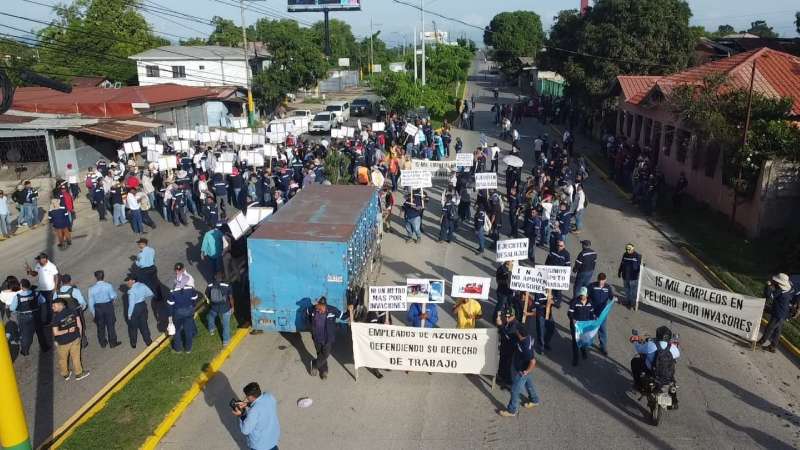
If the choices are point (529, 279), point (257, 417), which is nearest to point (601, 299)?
point (529, 279)

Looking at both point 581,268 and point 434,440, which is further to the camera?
point 581,268

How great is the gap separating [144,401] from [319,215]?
481cm

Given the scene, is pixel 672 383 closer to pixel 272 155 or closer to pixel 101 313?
pixel 101 313

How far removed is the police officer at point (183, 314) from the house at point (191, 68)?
148ft

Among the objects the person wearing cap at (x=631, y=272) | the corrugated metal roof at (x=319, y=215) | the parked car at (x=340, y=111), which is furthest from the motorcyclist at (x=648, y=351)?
the parked car at (x=340, y=111)

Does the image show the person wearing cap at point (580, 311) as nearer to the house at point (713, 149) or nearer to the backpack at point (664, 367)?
the backpack at point (664, 367)

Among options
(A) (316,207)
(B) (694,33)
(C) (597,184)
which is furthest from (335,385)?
(B) (694,33)

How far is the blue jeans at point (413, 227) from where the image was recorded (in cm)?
1784

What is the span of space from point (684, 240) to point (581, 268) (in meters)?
7.00

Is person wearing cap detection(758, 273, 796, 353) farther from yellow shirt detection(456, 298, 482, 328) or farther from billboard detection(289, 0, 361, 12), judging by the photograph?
billboard detection(289, 0, 361, 12)

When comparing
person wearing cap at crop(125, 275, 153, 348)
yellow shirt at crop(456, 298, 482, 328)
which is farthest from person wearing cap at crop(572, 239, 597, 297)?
person wearing cap at crop(125, 275, 153, 348)

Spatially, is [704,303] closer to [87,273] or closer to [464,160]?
[464,160]

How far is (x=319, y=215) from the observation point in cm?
1287

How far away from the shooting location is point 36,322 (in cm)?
1135
